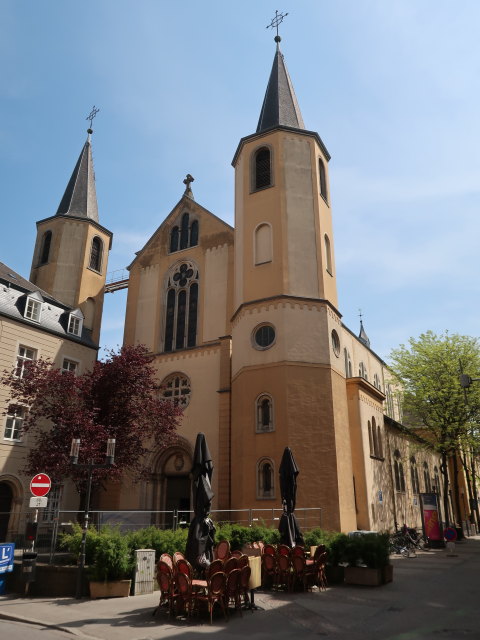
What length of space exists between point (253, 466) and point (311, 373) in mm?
4397

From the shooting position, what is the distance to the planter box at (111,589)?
11914mm

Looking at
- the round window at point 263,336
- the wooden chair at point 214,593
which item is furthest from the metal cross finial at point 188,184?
the wooden chair at point 214,593

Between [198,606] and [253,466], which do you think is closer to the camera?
[198,606]

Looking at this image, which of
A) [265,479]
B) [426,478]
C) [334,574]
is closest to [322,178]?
[265,479]

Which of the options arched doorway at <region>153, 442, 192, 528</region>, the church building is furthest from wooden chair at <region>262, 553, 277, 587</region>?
arched doorway at <region>153, 442, 192, 528</region>

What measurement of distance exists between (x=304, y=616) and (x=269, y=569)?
297cm

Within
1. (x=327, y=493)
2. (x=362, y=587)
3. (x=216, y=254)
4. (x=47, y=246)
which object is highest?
(x=47, y=246)

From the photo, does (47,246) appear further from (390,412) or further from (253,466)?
(390,412)

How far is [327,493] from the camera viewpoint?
64.3 ft

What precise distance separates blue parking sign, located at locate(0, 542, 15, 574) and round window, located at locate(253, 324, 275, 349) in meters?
12.3

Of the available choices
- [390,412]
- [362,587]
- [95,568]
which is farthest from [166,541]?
[390,412]

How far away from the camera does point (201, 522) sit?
457 inches

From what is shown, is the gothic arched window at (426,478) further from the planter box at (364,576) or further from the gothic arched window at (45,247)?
the gothic arched window at (45,247)

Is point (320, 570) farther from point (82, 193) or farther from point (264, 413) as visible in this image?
point (82, 193)
